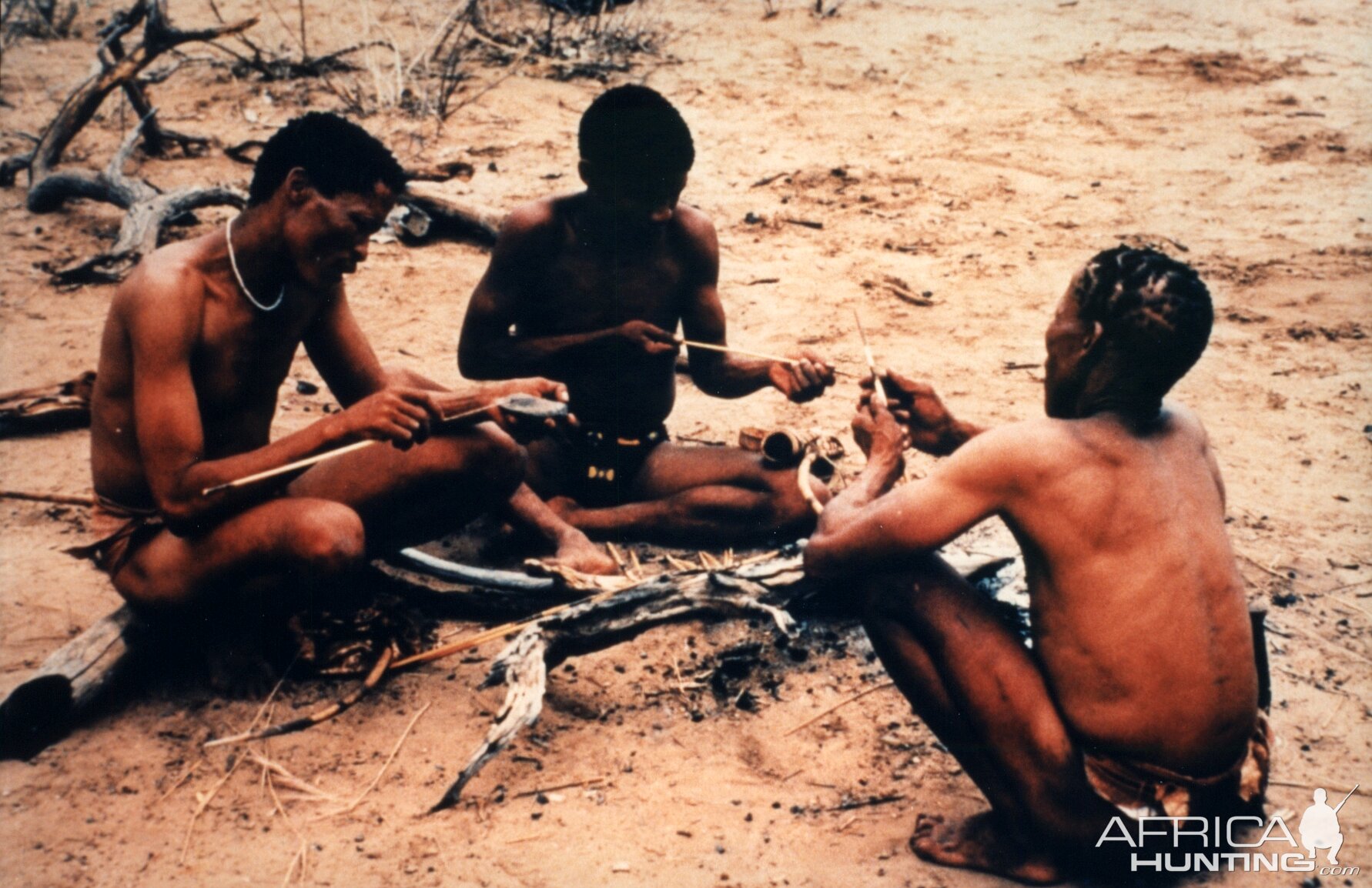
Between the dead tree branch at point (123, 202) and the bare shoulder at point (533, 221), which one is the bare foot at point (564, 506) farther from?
the dead tree branch at point (123, 202)

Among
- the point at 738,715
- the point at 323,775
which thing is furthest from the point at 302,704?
the point at 738,715

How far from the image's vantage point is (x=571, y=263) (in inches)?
146

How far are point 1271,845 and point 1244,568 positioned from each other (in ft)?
4.37

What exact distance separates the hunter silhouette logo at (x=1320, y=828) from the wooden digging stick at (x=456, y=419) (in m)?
2.07

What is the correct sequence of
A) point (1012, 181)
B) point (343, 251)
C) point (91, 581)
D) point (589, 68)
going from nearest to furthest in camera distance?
1. point (343, 251)
2. point (91, 581)
3. point (1012, 181)
4. point (589, 68)

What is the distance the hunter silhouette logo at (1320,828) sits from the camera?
8.28 feet

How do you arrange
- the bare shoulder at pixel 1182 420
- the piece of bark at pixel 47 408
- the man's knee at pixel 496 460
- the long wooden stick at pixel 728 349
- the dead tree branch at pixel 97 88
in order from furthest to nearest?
the dead tree branch at pixel 97 88 < the piece of bark at pixel 47 408 < the long wooden stick at pixel 728 349 < the man's knee at pixel 496 460 < the bare shoulder at pixel 1182 420

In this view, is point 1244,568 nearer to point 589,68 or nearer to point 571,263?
point 571,263

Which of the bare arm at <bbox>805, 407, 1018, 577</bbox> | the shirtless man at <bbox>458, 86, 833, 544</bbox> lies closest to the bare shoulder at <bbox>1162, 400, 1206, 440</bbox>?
the bare arm at <bbox>805, 407, 1018, 577</bbox>

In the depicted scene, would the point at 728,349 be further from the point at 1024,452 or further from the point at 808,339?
the point at 808,339

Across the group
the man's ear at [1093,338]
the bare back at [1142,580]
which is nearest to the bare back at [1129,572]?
the bare back at [1142,580]

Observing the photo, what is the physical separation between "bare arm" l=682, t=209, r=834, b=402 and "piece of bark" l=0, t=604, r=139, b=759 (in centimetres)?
200

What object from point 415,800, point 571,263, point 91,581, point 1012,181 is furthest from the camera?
point 1012,181

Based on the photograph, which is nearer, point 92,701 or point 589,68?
point 92,701
